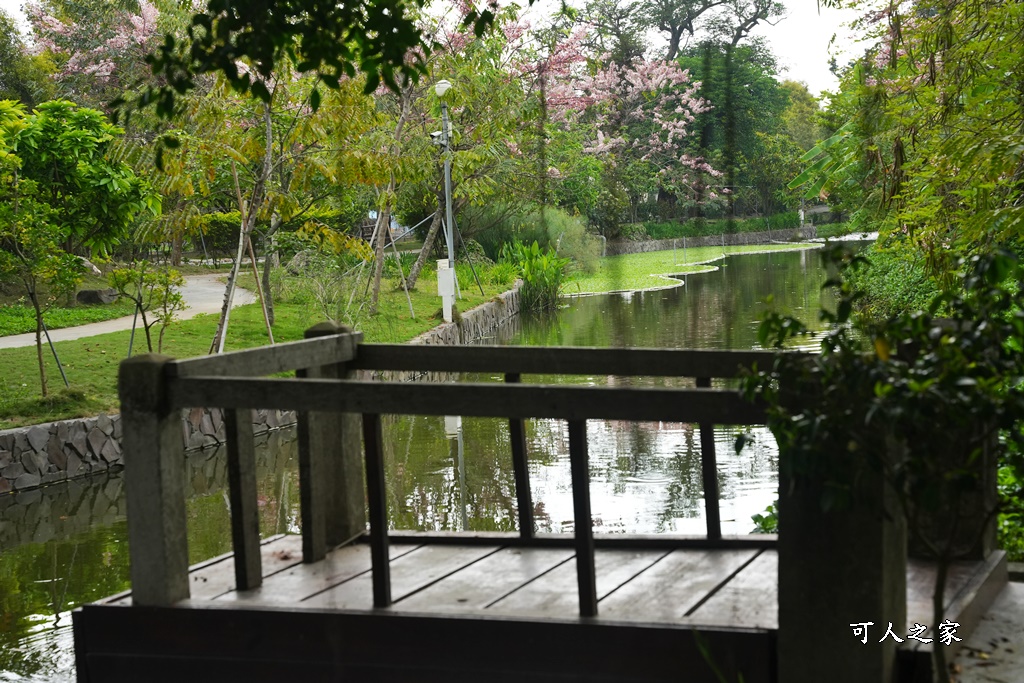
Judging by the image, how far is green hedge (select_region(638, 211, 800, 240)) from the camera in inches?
826

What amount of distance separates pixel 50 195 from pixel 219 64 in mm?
9392

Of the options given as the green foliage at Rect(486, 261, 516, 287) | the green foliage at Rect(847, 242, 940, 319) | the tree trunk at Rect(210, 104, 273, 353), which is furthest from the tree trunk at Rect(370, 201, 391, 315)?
the green foliage at Rect(847, 242, 940, 319)

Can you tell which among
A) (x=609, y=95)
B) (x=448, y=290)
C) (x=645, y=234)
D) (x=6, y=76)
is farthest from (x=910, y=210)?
(x=6, y=76)

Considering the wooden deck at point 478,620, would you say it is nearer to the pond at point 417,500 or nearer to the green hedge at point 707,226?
the pond at point 417,500

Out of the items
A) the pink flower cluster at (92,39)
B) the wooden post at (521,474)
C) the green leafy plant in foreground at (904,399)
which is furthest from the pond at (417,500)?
the pink flower cluster at (92,39)

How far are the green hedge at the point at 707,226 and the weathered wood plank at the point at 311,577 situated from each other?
1755 centimetres

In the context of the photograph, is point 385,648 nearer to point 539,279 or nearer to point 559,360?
point 559,360

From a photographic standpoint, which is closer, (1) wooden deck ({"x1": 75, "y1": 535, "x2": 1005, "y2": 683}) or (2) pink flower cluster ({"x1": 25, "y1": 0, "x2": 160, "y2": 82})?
(1) wooden deck ({"x1": 75, "y1": 535, "x2": 1005, "y2": 683})

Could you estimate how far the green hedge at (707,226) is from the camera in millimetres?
20969

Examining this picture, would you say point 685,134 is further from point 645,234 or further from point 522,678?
point 522,678

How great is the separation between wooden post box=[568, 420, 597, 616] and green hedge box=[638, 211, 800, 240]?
18.2m

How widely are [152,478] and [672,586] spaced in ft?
5.02

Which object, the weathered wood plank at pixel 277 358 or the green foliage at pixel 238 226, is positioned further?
the green foliage at pixel 238 226

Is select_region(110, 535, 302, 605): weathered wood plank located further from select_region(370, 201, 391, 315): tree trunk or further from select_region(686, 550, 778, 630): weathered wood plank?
select_region(370, 201, 391, 315): tree trunk
